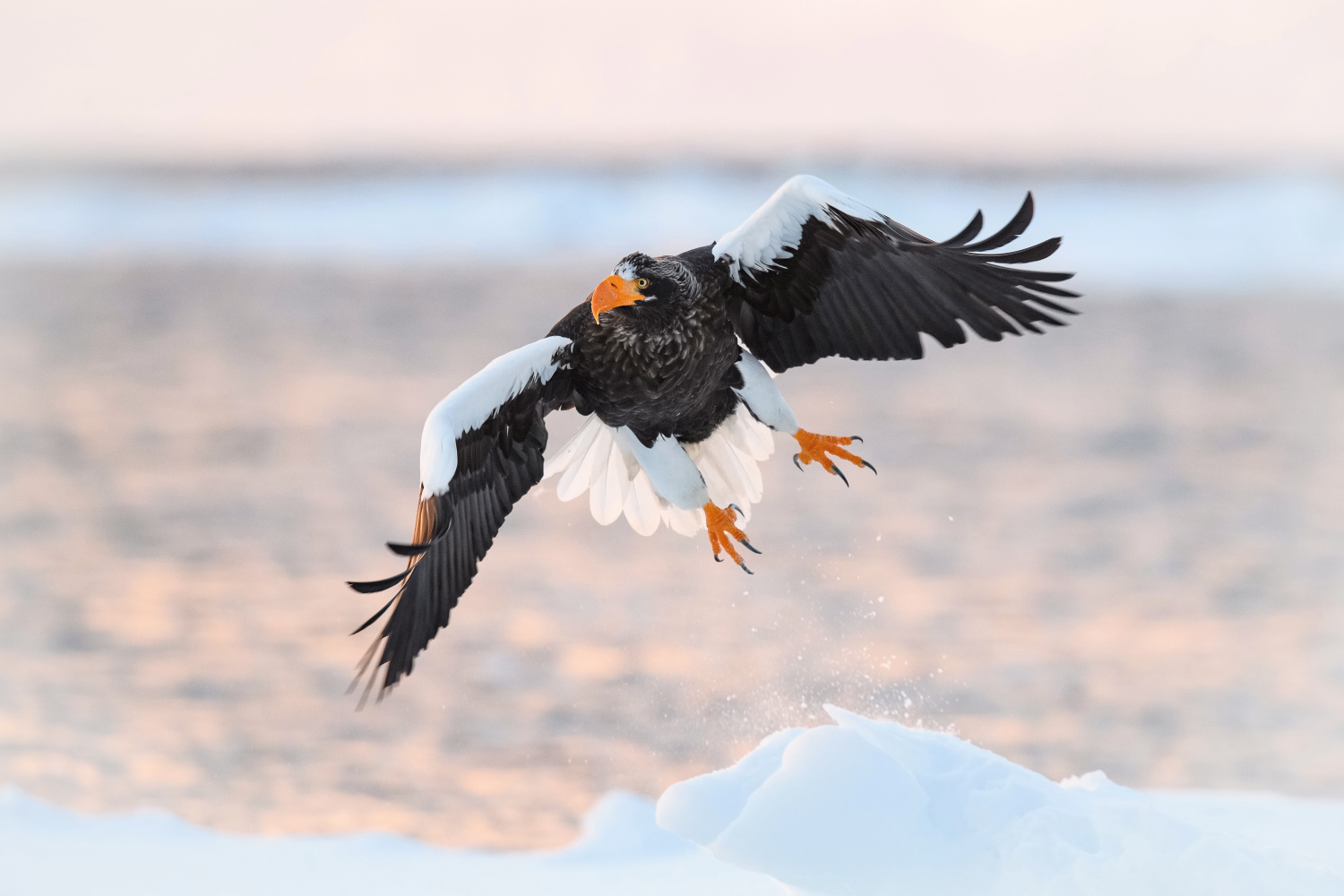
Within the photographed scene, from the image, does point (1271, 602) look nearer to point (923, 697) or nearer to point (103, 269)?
point (923, 697)

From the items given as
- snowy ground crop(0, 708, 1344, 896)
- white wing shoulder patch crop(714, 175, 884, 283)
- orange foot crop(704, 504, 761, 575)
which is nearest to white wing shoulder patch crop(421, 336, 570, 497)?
white wing shoulder patch crop(714, 175, 884, 283)

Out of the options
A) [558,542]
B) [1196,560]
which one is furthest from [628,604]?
[1196,560]

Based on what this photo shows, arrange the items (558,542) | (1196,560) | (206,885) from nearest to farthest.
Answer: (206,885)
(1196,560)
(558,542)

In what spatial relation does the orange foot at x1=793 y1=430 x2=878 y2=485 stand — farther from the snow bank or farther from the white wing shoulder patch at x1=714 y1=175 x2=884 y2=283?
the snow bank

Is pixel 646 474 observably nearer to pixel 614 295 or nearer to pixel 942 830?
pixel 614 295

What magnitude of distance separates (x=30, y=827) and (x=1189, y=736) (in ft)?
13.3

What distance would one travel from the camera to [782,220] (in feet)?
11.4

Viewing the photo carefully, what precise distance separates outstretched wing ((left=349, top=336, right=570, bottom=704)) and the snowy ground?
0.75 metres

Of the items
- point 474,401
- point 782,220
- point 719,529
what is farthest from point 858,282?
point 474,401

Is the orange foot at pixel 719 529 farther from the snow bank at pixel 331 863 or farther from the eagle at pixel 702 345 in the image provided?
the snow bank at pixel 331 863

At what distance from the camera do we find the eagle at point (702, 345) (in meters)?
3.34

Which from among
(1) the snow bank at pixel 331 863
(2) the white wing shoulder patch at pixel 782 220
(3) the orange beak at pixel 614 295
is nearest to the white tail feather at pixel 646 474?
(2) the white wing shoulder patch at pixel 782 220

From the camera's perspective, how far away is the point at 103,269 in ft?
67.8

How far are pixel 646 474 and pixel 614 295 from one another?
2.91 ft
